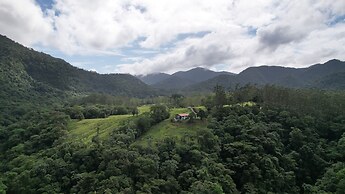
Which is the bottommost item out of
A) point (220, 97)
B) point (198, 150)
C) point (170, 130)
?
point (198, 150)

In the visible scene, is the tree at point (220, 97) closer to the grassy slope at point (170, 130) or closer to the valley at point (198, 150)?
the valley at point (198, 150)

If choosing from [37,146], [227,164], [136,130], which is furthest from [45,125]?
[227,164]

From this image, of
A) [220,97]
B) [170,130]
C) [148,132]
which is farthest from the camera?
[220,97]

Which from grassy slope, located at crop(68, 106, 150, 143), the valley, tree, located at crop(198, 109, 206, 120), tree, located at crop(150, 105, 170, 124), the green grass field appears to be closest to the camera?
the valley

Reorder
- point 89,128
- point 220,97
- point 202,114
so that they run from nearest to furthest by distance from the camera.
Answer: point 202,114 < point 220,97 < point 89,128

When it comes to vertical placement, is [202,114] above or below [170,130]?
above

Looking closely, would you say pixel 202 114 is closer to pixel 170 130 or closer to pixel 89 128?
pixel 170 130

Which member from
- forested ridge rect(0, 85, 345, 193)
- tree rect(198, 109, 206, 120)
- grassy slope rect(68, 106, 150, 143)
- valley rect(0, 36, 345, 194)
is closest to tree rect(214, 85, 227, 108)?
valley rect(0, 36, 345, 194)

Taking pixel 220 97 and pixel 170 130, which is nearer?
pixel 170 130

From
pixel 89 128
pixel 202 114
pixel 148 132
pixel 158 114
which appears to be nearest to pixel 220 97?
pixel 202 114

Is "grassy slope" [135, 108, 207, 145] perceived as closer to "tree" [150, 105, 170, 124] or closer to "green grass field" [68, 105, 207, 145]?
"green grass field" [68, 105, 207, 145]
